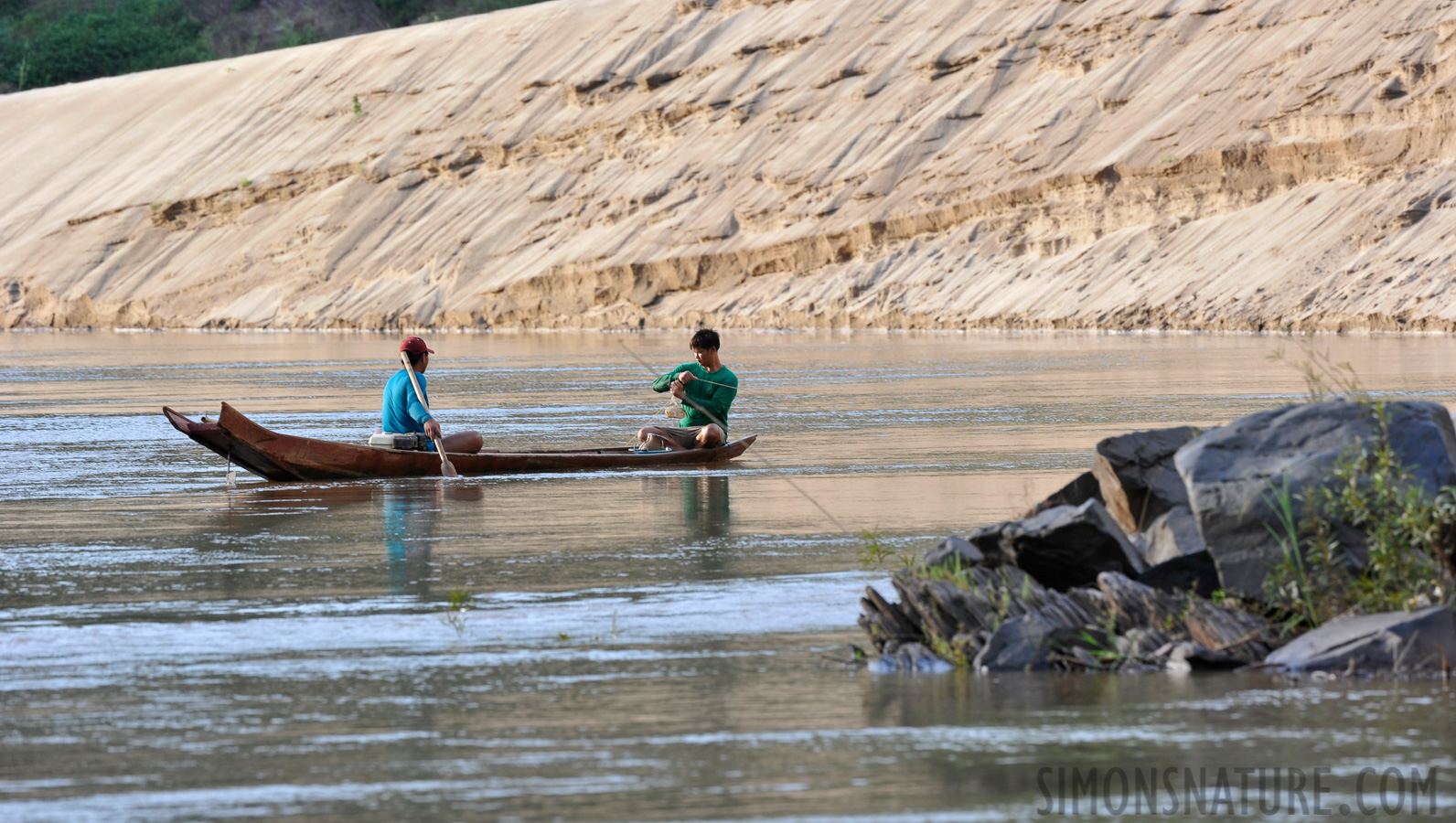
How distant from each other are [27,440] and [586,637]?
13418 mm

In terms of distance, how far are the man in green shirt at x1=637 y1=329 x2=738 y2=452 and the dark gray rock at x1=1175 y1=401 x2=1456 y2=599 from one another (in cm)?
879

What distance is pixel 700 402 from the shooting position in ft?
55.8

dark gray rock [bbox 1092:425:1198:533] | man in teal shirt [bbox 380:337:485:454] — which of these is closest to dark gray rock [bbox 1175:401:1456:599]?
dark gray rock [bbox 1092:425:1198:533]

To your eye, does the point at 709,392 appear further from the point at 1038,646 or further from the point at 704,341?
the point at 1038,646

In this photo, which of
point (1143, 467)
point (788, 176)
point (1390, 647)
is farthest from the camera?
point (788, 176)

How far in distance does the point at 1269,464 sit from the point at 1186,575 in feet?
1.96

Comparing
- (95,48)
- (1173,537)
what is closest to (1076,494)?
Answer: (1173,537)

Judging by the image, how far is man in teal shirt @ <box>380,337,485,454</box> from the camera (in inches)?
609

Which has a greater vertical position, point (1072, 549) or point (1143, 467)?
point (1143, 467)

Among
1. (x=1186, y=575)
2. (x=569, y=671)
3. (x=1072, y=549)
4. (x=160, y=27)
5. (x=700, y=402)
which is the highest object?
(x=160, y=27)

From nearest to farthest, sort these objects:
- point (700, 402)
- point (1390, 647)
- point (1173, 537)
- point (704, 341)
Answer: point (1390, 647) → point (1173, 537) → point (704, 341) → point (700, 402)

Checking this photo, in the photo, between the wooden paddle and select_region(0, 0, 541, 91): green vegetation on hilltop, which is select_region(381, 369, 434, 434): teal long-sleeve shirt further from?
select_region(0, 0, 541, 91): green vegetation on hilltop

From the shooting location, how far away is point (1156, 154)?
51.7 metres

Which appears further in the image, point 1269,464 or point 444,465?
point 444,465
